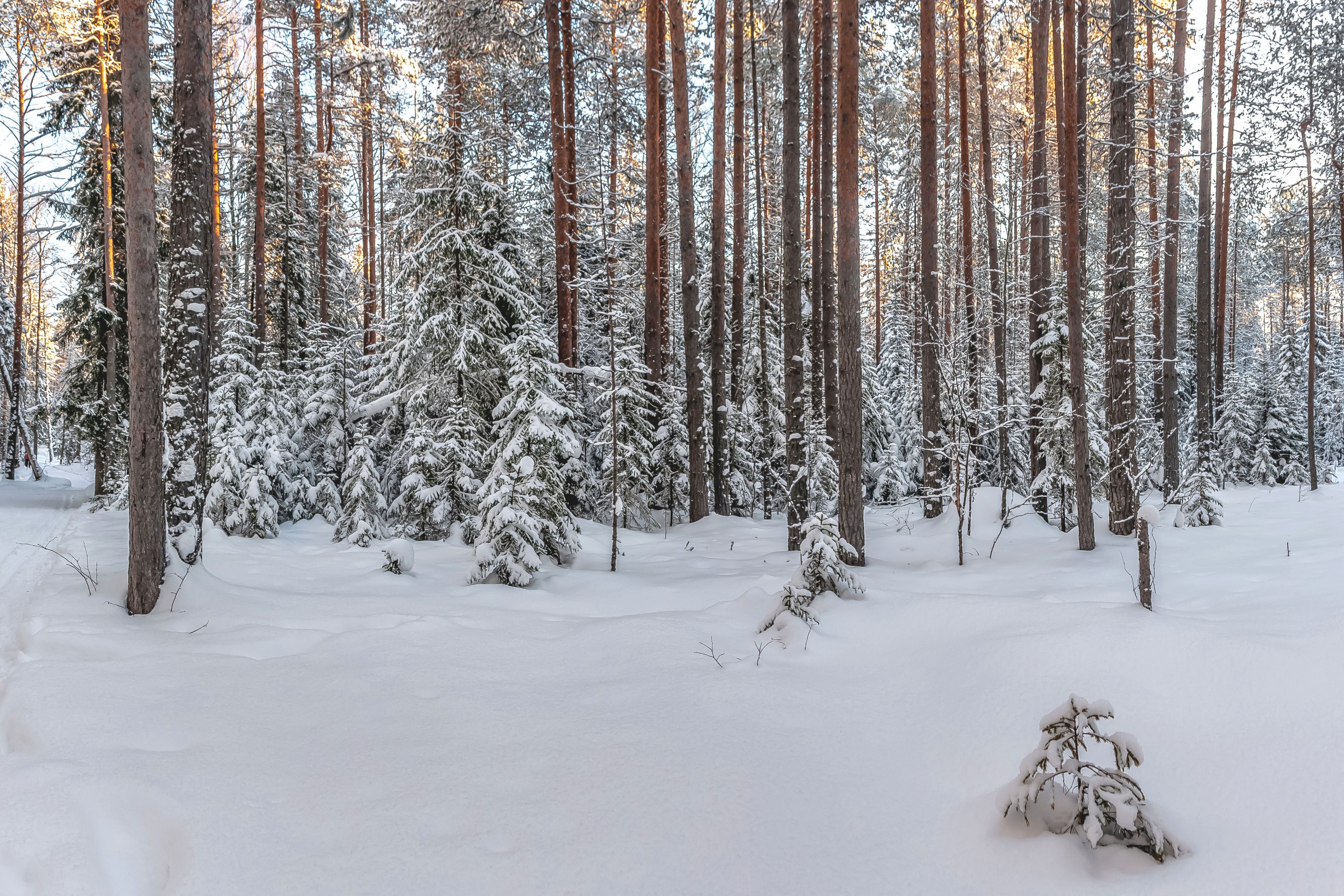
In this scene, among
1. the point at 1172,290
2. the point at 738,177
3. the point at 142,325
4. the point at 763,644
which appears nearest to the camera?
the point at 763,644

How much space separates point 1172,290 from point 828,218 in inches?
355

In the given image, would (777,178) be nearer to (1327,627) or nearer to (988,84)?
(988,84)

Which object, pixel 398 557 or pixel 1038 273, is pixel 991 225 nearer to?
pixel 1038 273

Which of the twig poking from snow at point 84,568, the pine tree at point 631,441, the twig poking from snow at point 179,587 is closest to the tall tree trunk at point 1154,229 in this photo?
the pine tree at point 631,441

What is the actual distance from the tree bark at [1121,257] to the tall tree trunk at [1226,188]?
9.02m

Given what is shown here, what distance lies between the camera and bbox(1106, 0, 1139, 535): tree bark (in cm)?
876

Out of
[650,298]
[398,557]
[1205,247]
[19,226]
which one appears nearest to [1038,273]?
[650,298]

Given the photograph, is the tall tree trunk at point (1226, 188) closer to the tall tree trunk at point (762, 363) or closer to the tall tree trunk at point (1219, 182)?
the tall tree trunk at point (1219, 182)

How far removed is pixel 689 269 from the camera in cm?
1212

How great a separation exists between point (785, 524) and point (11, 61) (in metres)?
19.8

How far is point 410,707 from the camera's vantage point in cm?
422

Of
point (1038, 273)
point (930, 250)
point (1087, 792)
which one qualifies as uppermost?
point (930, 250)

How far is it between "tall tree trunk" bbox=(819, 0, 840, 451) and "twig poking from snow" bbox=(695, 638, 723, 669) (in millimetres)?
4116

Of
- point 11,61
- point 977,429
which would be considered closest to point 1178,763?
point 977,429
